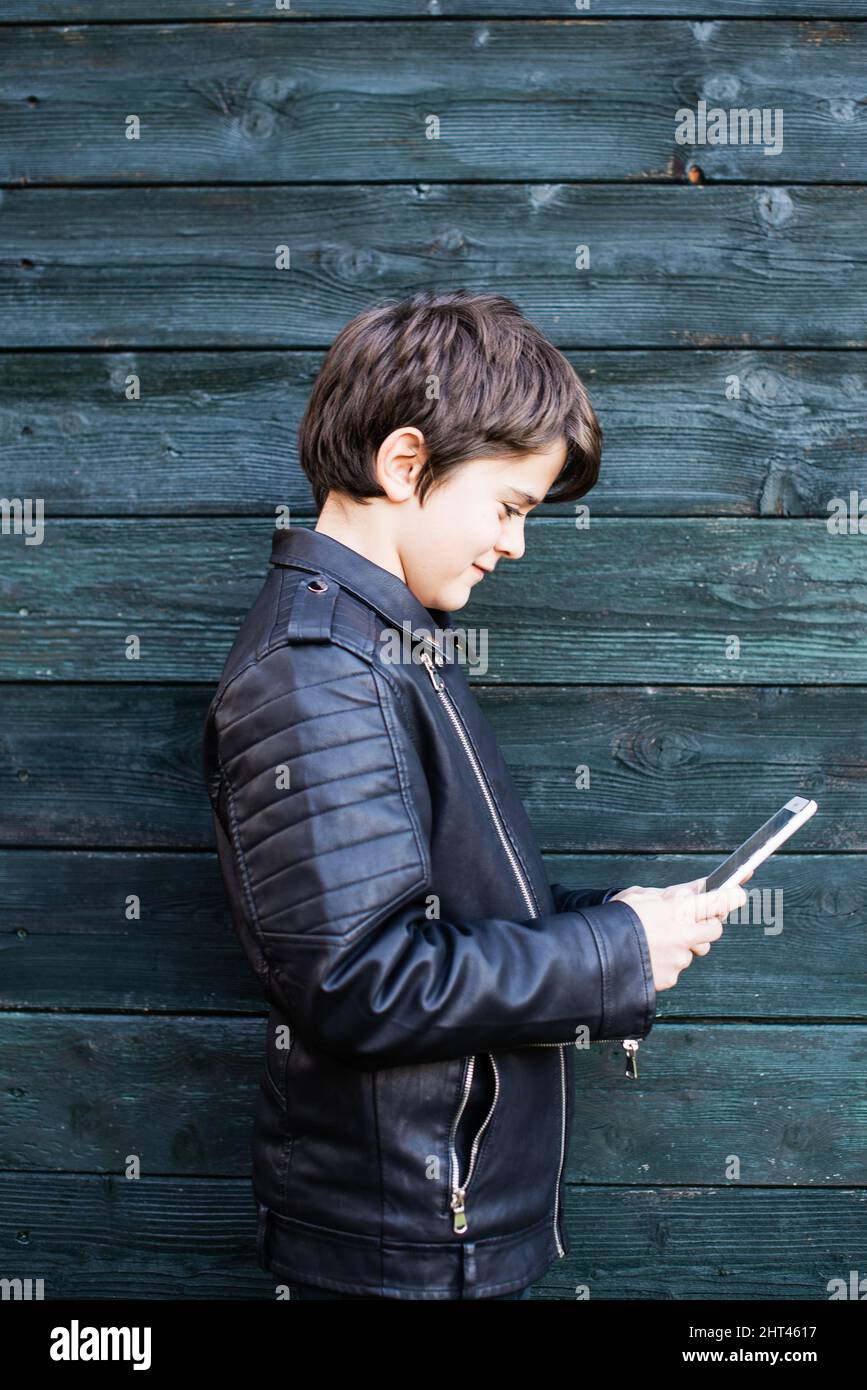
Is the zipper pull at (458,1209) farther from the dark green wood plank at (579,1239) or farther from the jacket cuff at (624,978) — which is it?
the dark green wood plank at (579,1239)

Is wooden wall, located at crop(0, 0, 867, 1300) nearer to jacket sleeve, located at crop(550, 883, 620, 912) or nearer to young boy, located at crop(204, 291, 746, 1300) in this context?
jacket sleeve, located at crop(550, 883, 620, 912)

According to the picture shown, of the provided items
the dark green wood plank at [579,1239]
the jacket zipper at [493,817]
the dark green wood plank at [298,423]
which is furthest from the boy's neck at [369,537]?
the dark green wood plank at [579,1239]

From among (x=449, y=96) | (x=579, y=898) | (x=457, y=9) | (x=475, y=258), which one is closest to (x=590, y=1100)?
(x=579, y=898)

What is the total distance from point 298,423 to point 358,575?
0.53 metres

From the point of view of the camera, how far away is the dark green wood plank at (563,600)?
5.12 feet

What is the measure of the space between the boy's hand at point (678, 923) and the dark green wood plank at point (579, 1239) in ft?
2.19

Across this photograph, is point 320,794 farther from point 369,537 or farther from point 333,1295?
point 333,1295

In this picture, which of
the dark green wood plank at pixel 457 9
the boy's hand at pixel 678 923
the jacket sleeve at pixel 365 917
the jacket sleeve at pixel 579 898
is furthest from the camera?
the dark green wood plank at pixel 457 9

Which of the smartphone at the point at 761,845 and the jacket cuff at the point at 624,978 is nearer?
the jacket cuff at the point at 624,978

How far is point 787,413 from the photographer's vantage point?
155 centimetres

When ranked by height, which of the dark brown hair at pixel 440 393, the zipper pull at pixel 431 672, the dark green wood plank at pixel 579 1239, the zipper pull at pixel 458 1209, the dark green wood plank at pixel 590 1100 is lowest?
the dark green wood plank at pixel 579 1239

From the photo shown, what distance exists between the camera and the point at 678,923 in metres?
1.12
